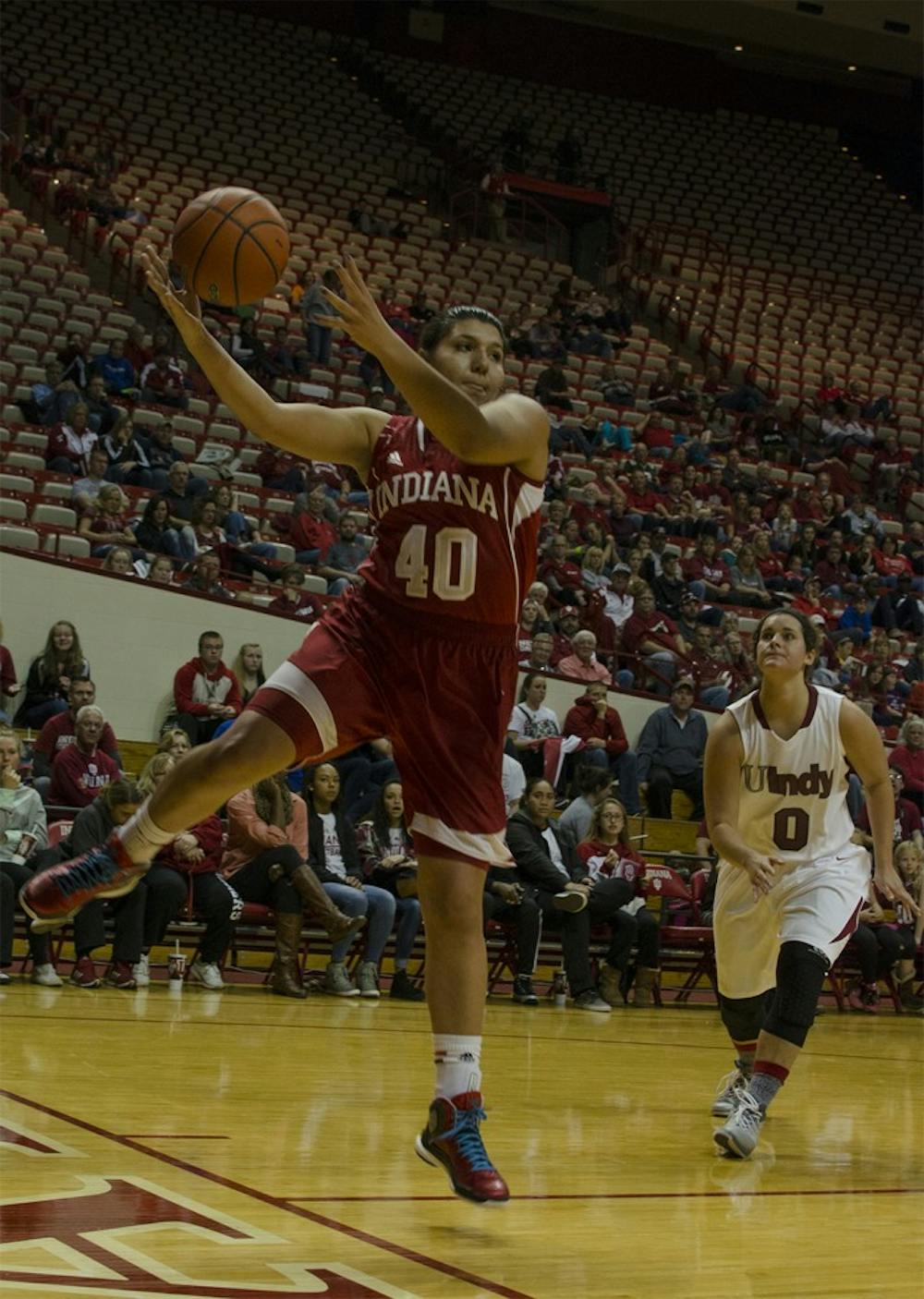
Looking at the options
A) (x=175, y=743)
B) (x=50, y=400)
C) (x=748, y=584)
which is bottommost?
(x=175, y=743)

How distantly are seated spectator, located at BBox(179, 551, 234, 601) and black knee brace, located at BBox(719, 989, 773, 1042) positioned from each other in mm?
8069

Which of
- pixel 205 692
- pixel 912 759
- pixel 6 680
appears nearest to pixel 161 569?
pixel 205 692

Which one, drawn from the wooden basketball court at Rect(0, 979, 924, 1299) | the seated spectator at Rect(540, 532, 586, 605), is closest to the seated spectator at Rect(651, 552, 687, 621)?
the seated spectator at Rect(540, 532, 586, 605)

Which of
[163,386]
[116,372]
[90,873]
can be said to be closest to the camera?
[90,873]

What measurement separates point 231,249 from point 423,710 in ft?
5.20

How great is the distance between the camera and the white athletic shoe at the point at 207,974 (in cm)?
958

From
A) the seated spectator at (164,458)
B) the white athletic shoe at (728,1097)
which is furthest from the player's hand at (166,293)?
the seated spectator at (164,458)

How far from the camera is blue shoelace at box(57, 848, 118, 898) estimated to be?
418cm

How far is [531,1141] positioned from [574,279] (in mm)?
23166

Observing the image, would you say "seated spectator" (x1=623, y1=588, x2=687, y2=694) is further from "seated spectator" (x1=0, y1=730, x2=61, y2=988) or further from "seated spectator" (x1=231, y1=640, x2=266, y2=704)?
"seated spectator" (x1=0, y1=730, x2=61, y2=988)

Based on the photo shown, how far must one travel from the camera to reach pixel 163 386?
1725cm

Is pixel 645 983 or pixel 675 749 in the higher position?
pixel 675 749

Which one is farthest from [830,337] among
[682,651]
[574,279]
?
[682,651]

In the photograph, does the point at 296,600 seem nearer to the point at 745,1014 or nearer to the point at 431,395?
the point at 745,1014
